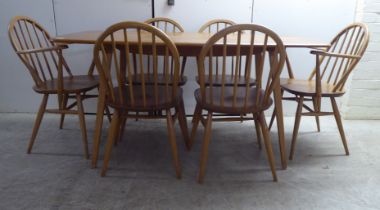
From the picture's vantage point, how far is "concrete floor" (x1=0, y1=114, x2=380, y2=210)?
1.42 meters

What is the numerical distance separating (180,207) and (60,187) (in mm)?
663

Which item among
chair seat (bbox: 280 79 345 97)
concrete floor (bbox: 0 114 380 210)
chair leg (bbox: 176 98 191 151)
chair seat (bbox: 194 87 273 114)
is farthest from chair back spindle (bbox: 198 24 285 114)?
concrete floor (bbox: 0 114 380 210)

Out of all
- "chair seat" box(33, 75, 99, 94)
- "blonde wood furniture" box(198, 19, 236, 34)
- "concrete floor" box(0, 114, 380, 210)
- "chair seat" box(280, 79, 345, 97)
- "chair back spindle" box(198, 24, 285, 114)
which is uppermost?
"blonde wood furniture" box(198, 19, 236, 34)

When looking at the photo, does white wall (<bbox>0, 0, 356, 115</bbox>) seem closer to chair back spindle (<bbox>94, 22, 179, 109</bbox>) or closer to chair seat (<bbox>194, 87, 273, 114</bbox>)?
chair back spindle (<bbox>94, 22, 179, 109</bbox>)

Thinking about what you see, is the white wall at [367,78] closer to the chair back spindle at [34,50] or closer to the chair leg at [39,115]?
the chair back spindle at [34,50]

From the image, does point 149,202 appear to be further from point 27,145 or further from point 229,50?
point 27,145

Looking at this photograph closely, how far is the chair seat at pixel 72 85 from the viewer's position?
5.82ft

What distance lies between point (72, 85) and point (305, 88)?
155 cm

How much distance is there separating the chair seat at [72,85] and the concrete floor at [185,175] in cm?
43

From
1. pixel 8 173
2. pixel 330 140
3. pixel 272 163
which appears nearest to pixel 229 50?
pixel 272 163

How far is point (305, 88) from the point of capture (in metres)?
1.90

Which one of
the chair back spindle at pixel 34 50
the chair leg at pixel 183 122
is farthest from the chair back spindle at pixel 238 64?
the chair back spindle at pixel 34 50

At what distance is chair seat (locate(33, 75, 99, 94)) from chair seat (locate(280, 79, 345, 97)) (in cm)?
131

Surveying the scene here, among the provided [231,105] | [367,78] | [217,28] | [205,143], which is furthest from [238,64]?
[367,78]
